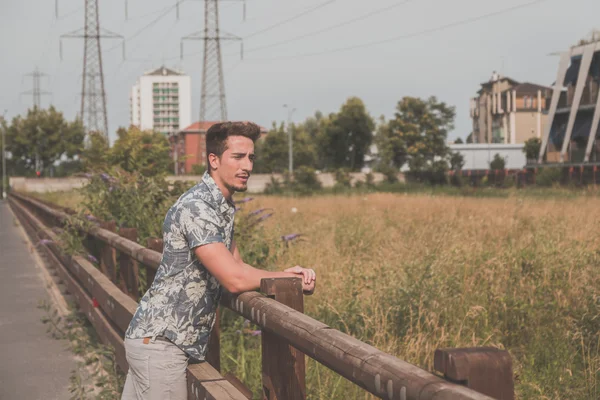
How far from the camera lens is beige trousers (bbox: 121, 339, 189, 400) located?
362 cm

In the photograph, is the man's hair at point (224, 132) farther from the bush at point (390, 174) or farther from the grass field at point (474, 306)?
the bush at point (390, 174)

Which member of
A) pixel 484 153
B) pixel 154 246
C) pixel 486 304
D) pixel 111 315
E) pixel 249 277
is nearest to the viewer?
pixel 249 277

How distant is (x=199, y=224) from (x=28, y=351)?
5177mm

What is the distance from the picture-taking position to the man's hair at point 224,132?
3.56 meters

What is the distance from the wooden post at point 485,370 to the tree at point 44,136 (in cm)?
9283

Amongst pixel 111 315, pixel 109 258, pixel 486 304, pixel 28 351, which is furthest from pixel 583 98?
pixel 111 315

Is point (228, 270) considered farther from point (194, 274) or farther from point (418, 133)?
point (418, 133)

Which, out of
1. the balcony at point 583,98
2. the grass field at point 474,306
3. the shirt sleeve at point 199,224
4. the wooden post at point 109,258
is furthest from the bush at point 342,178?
the shirt sleeve at point 199,224

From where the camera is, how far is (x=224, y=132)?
3.58 meters

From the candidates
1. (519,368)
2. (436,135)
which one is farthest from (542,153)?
(519,368)

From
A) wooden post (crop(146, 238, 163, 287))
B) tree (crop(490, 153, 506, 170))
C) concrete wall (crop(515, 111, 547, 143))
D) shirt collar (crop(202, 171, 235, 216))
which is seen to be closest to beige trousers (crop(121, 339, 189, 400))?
shirt collar (crop(202, 171, 235, 216))

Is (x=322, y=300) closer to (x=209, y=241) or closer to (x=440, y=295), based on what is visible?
(x=440, y=295)

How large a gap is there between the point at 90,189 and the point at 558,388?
616 centimetres

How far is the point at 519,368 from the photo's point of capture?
20.8 feet
